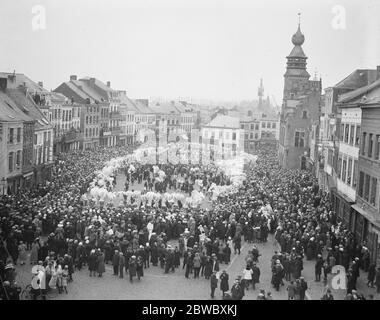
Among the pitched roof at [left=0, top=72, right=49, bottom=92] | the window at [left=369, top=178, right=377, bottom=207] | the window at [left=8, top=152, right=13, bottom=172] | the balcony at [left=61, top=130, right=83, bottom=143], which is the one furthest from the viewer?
the balcony at [left=61, top=130, right=83, bottom=143]

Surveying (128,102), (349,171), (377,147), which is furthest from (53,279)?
(128,102)

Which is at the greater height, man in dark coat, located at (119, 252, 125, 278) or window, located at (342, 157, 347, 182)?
window, located at (342, 157, 347, 182)

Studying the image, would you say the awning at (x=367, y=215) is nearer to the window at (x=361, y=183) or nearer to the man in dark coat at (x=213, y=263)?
the window at (x=361, y=183)

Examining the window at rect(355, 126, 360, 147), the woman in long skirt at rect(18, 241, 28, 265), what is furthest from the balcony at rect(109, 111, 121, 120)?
the woman in long skirt at rect(18, 241, 28, 265)

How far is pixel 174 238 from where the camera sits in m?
29.5

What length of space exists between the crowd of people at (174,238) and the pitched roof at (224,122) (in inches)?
2322

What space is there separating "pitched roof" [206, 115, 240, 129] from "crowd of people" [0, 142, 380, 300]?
5899 cm

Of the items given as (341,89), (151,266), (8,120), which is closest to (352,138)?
(341,89)

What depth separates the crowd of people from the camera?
72.1 ft

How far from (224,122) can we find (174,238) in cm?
6903

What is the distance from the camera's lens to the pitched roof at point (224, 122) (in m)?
96.9

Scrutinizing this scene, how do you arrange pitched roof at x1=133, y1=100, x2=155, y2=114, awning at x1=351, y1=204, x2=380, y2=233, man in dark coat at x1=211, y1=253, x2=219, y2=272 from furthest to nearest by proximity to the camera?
pitched roof at x1=133, y1=100, x2=155, y2=114
awning at x1=351, y1=204, x2=380, y2=233
man in dark coat at x1=211, y1=253, x2=219, y2=272

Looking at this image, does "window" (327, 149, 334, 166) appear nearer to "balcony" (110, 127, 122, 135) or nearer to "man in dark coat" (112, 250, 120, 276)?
"man in dark coat" (112, 250, 120, 276)

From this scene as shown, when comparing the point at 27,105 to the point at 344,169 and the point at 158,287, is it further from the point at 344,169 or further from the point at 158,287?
the point at 158,287
